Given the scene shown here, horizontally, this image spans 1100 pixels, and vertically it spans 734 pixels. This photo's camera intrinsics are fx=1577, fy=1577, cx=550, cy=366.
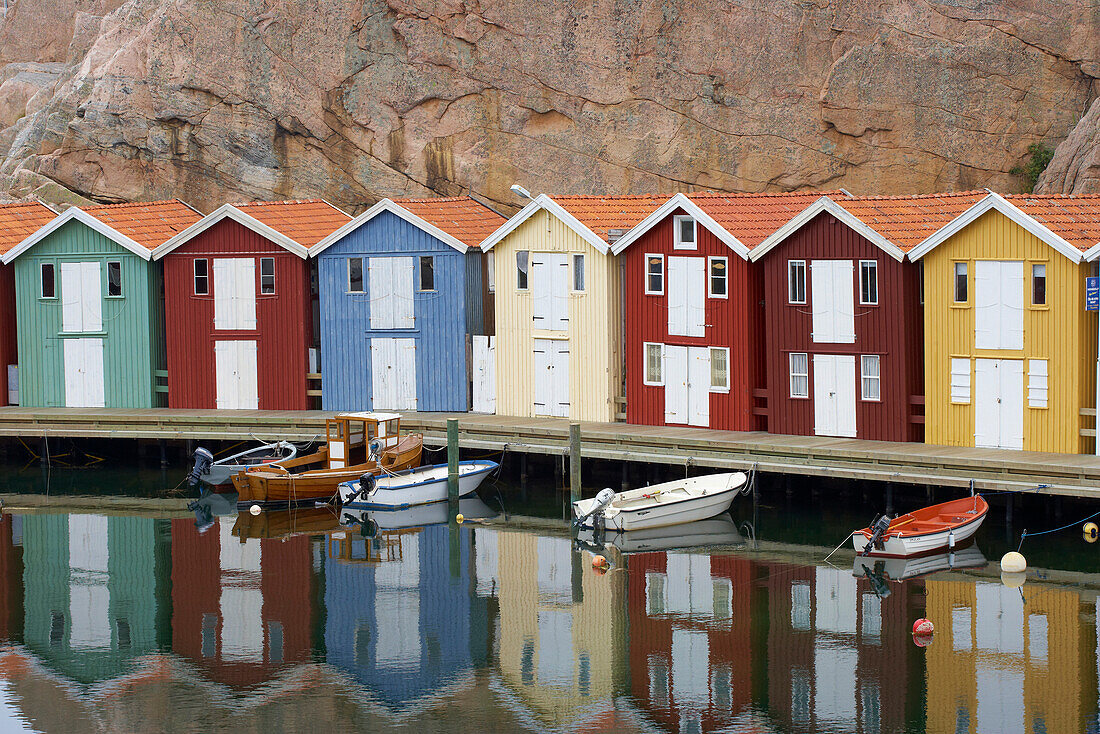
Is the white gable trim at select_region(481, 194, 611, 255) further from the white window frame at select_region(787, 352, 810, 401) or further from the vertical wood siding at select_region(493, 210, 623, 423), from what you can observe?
the white window frame at select_region(787, 352, 810, 401)

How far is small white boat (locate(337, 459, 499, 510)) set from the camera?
39.1 metres

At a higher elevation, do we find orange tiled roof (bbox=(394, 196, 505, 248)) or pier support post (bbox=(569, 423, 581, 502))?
orange tiled roof (bbox=(394, 196, 505, 248))

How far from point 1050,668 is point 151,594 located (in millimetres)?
17653

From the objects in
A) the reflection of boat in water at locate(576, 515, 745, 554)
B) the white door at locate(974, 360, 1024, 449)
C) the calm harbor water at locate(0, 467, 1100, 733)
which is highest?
the white door at locate(974, 360, 1024, 449)

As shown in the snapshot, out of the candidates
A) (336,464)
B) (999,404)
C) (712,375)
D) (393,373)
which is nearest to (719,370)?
(712,375)

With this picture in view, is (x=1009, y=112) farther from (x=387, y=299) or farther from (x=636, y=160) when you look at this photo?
(x=387, y=299)

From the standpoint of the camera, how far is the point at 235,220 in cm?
4525

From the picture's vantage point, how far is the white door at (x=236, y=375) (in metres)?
45.8

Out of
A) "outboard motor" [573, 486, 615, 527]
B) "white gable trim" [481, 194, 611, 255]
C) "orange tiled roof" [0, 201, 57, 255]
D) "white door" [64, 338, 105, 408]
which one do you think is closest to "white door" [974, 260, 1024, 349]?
"outboard motor" [573, 486, 615, 527]

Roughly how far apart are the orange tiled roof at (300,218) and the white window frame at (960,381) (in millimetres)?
18267

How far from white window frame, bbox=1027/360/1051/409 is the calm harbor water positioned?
2.58m

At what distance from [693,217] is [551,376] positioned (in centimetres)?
604

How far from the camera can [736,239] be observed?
39.4 meters

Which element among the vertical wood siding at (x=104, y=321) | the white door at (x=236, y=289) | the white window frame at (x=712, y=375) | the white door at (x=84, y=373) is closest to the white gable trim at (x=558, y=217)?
the white window frame at (x=712, y=375)
